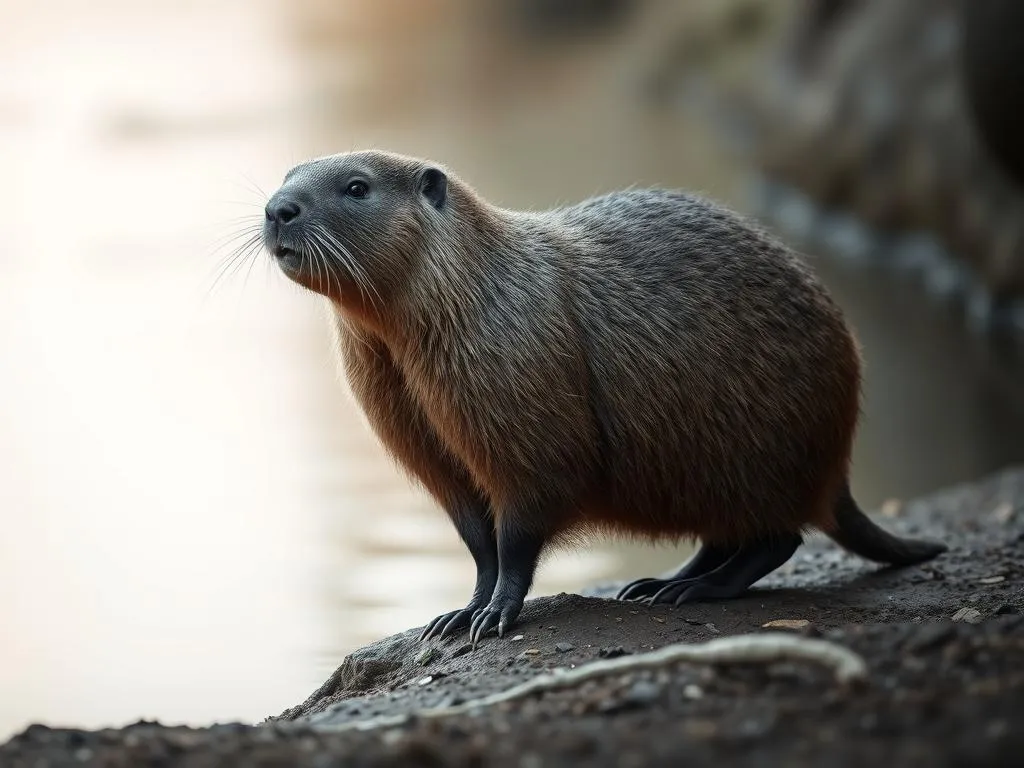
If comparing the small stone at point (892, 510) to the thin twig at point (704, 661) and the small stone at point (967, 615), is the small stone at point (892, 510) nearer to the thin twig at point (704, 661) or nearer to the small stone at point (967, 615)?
the small stone at point (967, 615)

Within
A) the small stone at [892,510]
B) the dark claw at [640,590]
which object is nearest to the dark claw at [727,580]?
the dark claw at [640,590]

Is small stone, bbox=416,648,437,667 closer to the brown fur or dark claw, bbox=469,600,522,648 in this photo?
dark claw, bbox=469,600,522,648

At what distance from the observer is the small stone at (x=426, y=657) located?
17.4 ft

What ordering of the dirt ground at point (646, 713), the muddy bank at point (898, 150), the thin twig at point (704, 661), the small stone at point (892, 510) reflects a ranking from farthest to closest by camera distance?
the muddy bank at point (898, 150), the small stone at point (892, 510), the thin twig at point (704, 661), the dirt ground at point (646, 713)

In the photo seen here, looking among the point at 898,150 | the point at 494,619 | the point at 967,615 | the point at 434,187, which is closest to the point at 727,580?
the point at 967,615

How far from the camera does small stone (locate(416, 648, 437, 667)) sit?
529 cm

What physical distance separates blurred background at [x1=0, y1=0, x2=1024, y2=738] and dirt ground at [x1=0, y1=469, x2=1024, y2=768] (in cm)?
209

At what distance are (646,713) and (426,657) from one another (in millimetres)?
1764

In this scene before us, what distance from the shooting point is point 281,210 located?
5.16 m

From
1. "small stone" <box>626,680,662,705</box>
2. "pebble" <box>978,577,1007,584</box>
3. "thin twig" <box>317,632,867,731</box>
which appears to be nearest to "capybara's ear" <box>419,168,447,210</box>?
"thin twig" <box>317,632,867,731</box>

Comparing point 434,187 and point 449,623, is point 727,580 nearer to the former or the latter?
point 449,623

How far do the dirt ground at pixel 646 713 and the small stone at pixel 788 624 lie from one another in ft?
0.10

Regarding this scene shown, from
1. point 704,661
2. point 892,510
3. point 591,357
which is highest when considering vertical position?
point 591,357

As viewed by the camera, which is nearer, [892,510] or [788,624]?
[788,624]
